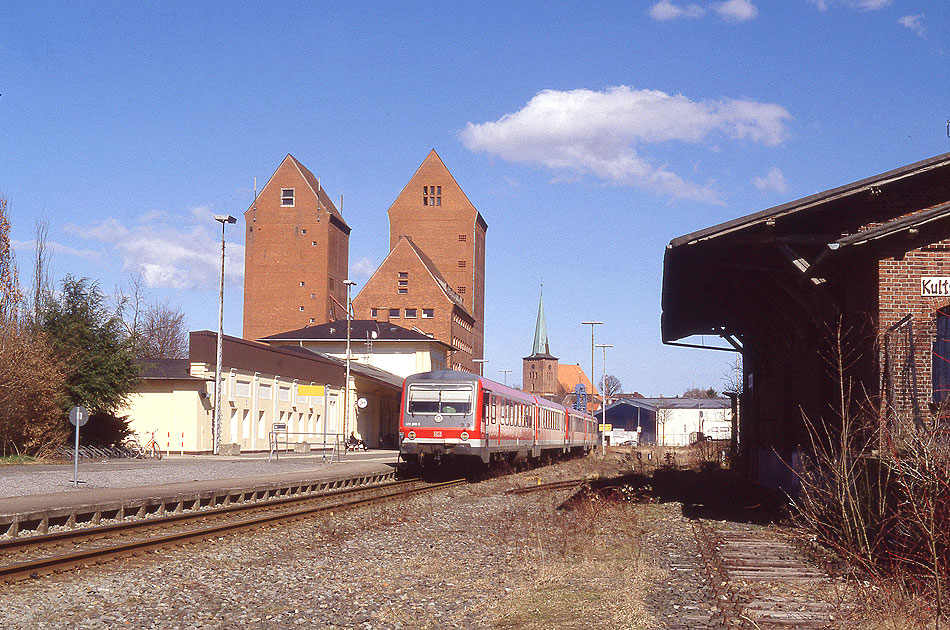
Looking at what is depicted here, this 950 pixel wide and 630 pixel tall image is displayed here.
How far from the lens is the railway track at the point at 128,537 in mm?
9789

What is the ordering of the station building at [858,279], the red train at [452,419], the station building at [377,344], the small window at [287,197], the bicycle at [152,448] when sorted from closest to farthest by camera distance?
the station building at [858,279], the red train at [452,419], the bicycle at [152,448], the station building at [377,344], the small window at [287,197]

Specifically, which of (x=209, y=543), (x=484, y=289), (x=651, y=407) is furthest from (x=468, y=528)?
(x=484, y=289)

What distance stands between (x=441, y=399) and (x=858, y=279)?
13922 mm

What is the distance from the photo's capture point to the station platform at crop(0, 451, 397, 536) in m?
14.0

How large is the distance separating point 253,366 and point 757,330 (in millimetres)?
27023

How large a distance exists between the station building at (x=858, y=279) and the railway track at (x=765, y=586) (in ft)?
4.40

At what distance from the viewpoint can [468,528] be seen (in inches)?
576

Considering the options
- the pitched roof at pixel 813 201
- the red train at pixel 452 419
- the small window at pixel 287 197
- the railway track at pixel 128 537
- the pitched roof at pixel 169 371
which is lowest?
the railway track at pixel 128 537

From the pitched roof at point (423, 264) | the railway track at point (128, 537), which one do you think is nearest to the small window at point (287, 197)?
the pitched roof at point (423, 264)

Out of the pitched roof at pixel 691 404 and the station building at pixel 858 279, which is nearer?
the station building at pixel 858 279

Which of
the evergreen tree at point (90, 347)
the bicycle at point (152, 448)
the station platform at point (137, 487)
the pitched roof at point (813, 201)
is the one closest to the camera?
the pitched roof at point (813, 201)

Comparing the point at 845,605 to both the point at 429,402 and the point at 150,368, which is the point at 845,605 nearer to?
the point at 429,402

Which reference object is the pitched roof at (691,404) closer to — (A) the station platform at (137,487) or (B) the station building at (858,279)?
(A) the station platform at (137,487)

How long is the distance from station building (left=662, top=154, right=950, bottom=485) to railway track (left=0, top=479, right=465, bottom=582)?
6.94 m
